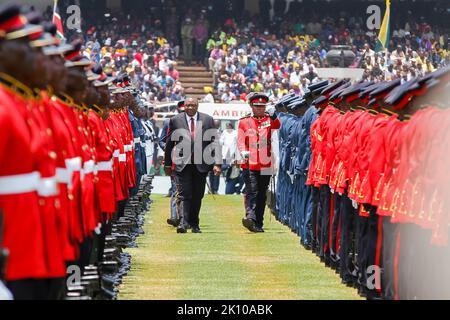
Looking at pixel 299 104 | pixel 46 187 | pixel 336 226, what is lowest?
pixel 336 226

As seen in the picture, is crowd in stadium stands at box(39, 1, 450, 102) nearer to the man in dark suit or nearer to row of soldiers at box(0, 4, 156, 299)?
the man in dark suit

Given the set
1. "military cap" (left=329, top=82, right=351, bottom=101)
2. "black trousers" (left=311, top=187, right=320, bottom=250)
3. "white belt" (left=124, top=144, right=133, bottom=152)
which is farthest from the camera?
"white belt" (left=124, top=144, right=133, bottom=152)

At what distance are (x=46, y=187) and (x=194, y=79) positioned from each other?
46172 mm

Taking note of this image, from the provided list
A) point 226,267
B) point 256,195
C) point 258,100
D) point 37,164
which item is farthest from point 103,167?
point 258,100

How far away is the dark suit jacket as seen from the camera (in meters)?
21.2

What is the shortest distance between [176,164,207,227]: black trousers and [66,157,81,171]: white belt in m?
10.9

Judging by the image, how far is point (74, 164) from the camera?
10188mm

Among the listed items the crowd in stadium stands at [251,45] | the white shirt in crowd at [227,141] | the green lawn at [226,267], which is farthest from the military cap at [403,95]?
the crowd in stadium stands at [251,45]

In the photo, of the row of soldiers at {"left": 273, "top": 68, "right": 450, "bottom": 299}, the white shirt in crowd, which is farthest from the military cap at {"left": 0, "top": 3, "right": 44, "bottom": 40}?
the white shirt in crowd

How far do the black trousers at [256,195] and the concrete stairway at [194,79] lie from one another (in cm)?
3046

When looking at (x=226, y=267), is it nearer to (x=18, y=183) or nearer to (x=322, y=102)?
(x=322, y=102)

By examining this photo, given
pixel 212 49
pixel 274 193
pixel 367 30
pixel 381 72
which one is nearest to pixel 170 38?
pixel 212 49

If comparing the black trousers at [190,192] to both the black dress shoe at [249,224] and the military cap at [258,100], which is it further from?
the military cap at [258,100]
